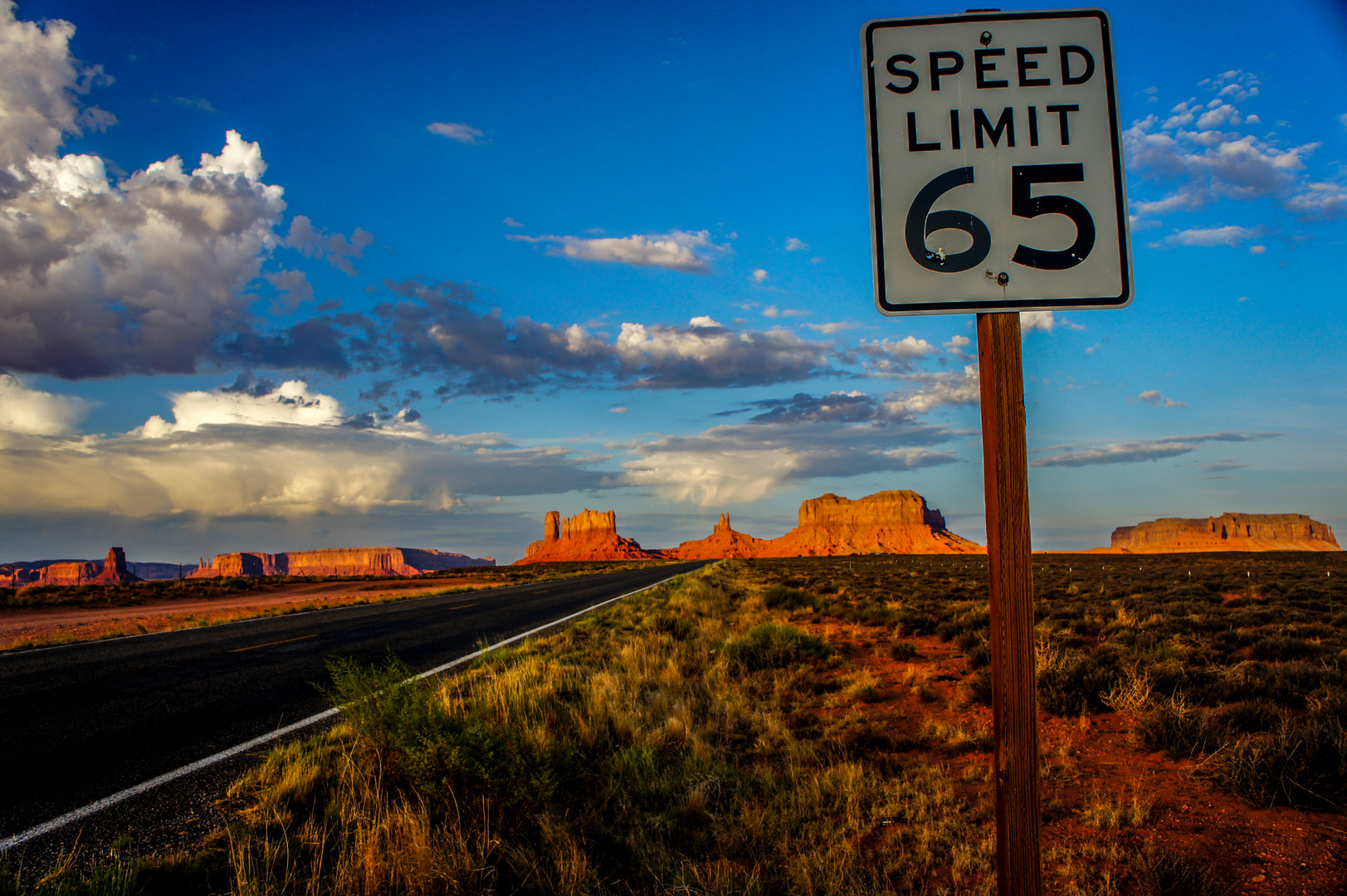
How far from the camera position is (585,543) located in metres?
178

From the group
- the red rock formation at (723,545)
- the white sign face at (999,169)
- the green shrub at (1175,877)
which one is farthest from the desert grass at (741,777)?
the red rock formation at (723,545)

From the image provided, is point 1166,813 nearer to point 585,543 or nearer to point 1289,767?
point 1289,767

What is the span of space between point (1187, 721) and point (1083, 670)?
1623mm

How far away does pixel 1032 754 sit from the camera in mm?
1889

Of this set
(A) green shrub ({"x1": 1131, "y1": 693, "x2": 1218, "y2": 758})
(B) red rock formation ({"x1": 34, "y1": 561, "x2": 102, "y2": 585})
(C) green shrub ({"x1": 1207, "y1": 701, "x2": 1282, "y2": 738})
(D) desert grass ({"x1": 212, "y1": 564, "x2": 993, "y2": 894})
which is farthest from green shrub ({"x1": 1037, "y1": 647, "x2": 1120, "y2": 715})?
(B) red rock formation ({"x1": 34, "y1": 561, "x2": 102, "y2": 585})

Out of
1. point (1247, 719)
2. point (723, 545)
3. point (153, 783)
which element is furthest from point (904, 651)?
point (723, 545)

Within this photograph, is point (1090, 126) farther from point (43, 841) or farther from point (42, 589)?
point (42, 589)

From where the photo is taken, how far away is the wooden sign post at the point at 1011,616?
6.13ft

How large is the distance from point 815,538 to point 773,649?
155 meters

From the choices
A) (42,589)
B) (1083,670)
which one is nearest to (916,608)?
(1083,670)

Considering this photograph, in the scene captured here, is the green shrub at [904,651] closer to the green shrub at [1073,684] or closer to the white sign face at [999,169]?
the green shrub at [1073,684]

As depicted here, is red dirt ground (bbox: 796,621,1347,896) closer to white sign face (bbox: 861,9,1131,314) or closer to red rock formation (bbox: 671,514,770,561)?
white sign face (bbox: 861,9,1131,314)

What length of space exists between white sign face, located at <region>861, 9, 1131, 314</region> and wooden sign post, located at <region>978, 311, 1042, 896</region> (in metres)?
0.20

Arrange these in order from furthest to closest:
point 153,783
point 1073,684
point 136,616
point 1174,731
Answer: point 136,616
point 1073,684
point 1174,731
point 153,783
